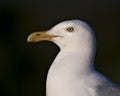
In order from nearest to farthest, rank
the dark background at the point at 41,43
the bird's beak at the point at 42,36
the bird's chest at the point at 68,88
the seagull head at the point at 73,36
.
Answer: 1. the bird's chest at the point at 68,88
2. the seagull head at the point at 73,36
3. the bird's beak at the point at 42,36
4. the dark background at the point at 41,43

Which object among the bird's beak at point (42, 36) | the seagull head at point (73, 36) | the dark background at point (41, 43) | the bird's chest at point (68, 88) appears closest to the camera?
the bird's chest at point (68, 88)

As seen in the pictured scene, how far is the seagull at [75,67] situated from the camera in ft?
18.5

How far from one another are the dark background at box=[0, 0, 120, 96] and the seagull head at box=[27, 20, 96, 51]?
14.2ft

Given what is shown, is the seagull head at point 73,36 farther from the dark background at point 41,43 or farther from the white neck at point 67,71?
the dark background at point 41,43

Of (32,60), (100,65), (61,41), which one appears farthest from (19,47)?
(61,41)

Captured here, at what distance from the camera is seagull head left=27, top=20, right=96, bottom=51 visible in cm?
590

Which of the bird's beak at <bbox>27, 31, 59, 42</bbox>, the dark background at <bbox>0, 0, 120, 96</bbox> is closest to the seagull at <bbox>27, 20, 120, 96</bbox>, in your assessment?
the bird's beak at <bbox>27, 31, 59, 42</bbox>

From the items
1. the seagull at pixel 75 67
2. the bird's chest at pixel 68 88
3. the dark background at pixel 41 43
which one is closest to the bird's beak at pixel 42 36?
the seagull at pixel 75 67

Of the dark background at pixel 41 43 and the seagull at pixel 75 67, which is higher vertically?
the seagull at pixel 75 67

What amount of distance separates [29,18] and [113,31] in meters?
1.67

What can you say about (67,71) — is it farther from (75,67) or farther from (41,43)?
(41,43)

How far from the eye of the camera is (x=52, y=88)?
5.70m

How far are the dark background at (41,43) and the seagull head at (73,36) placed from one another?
4.33 m

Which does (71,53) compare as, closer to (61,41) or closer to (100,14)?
(61,41)
